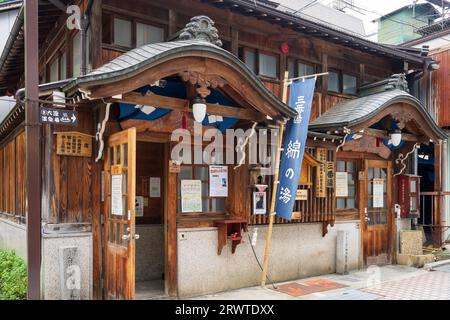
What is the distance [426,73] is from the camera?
13.9 m

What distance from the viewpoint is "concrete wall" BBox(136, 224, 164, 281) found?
10344 millimetres

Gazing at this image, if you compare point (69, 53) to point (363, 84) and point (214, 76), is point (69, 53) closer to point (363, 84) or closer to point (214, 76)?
point (214, 76)

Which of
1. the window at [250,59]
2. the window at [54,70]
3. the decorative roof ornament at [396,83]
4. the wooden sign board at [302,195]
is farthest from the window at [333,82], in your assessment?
the window at [54,70]

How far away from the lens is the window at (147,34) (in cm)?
836

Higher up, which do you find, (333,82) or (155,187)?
(333,82)

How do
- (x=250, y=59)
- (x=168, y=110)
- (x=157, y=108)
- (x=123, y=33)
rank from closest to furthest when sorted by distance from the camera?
(x=157, y=108) < (x=168, y=110) < (x=123, y=33) < (x=250, y=59)

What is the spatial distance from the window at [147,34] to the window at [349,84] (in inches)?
225

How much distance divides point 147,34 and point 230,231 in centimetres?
440

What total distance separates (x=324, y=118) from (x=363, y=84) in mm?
2258

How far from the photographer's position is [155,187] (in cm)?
1092

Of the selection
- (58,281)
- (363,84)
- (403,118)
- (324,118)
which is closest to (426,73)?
(363,84)

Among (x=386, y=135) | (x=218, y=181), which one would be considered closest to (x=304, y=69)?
(x=386, y=135)

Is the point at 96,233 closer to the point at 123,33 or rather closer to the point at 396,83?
the point at 123,33

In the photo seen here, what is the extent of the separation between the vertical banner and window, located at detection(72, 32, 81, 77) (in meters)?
4.47
